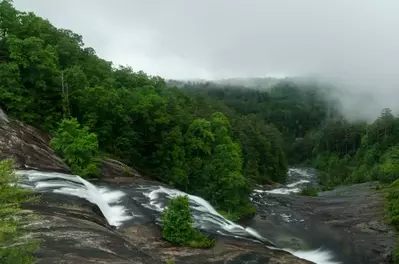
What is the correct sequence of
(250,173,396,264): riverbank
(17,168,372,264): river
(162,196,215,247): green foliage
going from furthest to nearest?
(250,173,396,264): riverbank < (17,168,372,264): river < (162,196,215,247): green foliage

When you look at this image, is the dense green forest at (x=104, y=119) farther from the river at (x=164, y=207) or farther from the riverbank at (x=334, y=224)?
the river at (x=164, y=207)

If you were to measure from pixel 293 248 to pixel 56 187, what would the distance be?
25802 millimetres

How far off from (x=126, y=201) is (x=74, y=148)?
9.71 meters

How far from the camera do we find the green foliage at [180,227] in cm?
3130

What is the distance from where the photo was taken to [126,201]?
37750mm

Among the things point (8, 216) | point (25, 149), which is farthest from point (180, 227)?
point (8, 216)

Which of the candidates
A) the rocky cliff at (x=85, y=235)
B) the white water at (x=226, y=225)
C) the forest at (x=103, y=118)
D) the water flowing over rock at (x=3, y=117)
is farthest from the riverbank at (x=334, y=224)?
the water flowing over rock at (x=3, y=117)

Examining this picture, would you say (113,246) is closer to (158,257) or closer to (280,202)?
(158,257)

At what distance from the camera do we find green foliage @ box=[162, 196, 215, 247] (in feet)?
103

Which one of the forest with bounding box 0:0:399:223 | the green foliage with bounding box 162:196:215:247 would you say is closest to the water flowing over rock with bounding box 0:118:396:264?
the green foliage with bounding box 162:196:215:247

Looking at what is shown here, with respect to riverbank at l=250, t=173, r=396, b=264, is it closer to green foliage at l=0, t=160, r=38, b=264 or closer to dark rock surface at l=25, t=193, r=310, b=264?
dark rock surface at l=25, t=193, r=310, b=264

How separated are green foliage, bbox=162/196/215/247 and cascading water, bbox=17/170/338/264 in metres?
2.85

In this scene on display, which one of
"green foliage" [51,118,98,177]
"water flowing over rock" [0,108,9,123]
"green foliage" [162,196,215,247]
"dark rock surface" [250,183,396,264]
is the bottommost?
"dark rock surface" [250,183,396,264]

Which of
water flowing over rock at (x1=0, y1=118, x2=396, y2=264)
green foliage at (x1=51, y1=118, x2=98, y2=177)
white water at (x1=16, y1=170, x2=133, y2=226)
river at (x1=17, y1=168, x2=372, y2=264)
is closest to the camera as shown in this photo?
water flowing over rock at (x1=0, y1=118, x2=396, y2=264)
